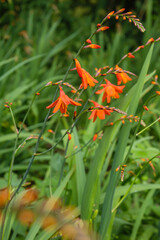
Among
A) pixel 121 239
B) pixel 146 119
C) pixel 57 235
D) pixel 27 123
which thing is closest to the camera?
pixel 57 235

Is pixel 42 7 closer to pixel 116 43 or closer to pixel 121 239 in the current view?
pixel 116 43

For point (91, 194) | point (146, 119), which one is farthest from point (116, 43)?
point (91, 194)

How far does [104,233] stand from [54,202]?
23 centimetres

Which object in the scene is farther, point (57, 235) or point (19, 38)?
point (19, 38)

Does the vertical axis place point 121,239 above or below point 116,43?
below

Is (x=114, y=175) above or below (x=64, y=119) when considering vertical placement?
above

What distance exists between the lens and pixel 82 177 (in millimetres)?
1353

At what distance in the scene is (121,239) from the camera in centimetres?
162

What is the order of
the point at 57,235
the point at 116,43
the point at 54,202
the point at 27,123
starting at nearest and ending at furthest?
the point at 54,202 → the point at 57,235 → the point at 27,123 → the point at 116,43

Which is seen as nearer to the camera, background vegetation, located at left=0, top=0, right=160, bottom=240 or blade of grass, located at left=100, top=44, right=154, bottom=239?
blade of grass, located at left=100, top=44, right=154, bottom=239

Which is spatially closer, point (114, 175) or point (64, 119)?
point (114, 175)

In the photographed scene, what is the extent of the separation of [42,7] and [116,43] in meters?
2.03

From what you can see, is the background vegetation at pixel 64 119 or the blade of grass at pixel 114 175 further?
the background vegetation at pixel 64 119

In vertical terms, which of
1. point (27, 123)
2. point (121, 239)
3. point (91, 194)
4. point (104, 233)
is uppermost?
point (91, 194)
